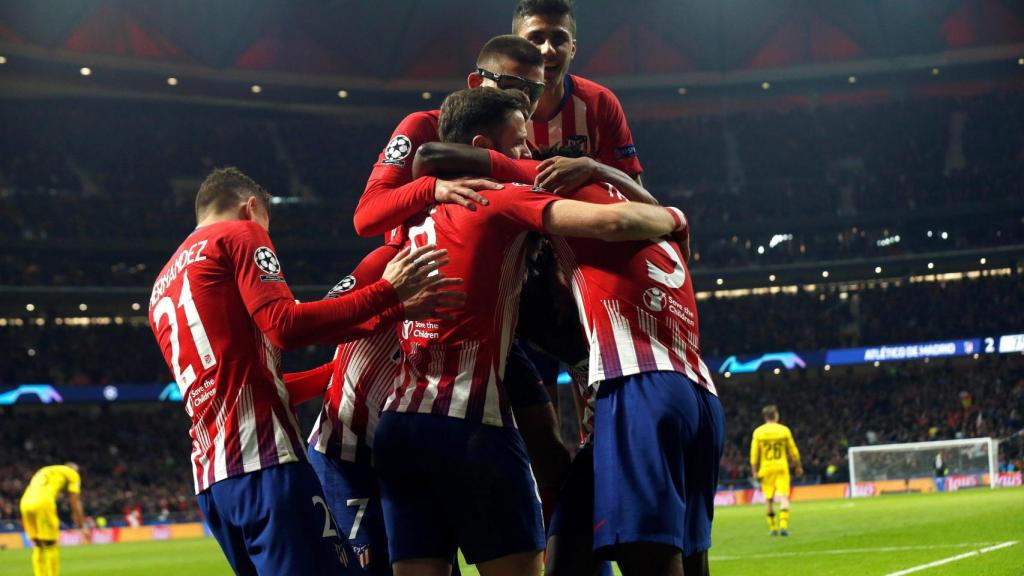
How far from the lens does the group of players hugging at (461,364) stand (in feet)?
13.1

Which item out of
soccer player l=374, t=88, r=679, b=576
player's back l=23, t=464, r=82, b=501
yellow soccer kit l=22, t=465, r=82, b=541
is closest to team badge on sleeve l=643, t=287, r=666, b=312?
soccer player l=374, t=88, r=679, b=576

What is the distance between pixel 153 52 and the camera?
37688 millimetres

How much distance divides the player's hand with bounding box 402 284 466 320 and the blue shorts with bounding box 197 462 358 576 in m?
0.91

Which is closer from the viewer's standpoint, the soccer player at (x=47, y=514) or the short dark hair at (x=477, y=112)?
the short dark hair at (x=477, y=112)

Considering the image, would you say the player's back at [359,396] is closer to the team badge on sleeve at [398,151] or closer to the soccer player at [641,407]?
the team badge on sleeve at [398,151]

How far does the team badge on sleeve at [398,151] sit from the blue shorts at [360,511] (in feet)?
Result: 4.27

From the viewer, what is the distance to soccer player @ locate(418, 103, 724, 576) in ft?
12.6

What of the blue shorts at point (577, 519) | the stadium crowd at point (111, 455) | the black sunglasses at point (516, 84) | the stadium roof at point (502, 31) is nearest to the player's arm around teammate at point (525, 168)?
the black sunglasses at point (516, 84)

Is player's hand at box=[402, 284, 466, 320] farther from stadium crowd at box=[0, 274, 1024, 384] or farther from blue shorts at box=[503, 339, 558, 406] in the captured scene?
stadium crowd at box=[0, 274, 1024, 384]

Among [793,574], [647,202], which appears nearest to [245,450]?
[647,202]

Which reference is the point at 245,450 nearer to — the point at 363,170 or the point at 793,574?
the point at 793,574

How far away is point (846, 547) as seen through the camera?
1301 cm

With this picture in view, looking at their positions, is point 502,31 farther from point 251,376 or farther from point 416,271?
point 416,271

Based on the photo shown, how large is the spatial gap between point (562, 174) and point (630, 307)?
0.54 meters
